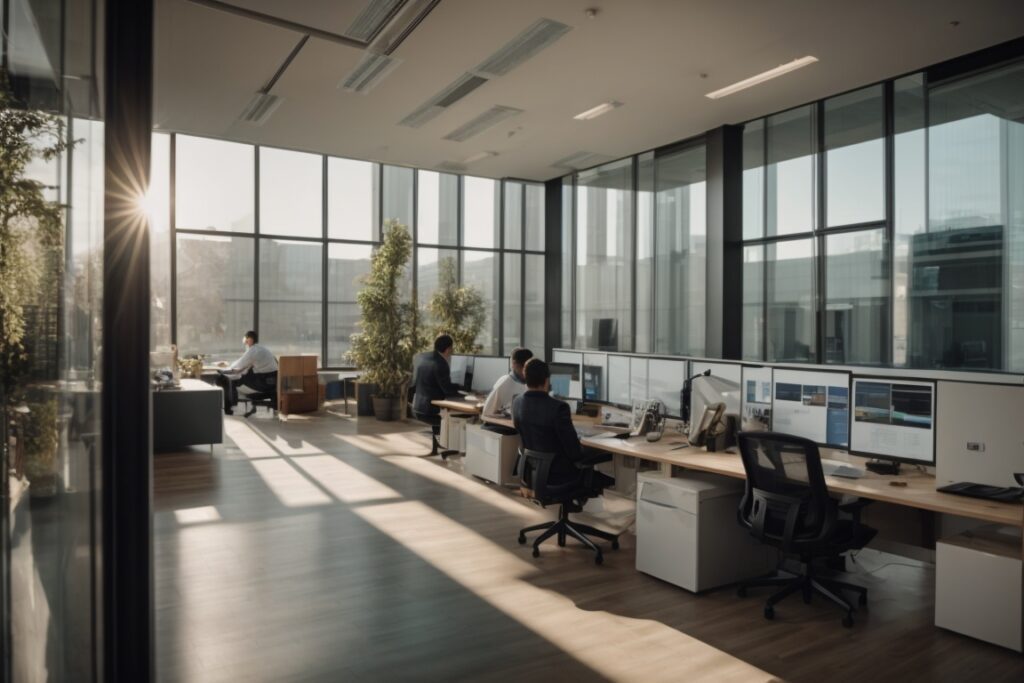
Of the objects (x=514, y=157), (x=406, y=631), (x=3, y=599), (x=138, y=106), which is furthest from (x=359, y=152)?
(x=3, y=599)

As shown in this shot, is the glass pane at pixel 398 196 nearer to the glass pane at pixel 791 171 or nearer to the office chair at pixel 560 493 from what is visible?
the glass pane at pixel 791 171

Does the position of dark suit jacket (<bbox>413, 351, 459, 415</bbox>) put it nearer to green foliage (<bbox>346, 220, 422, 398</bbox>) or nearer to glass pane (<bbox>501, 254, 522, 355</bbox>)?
green foliage (<bbox>346, 220, 422, 398</bbox>)

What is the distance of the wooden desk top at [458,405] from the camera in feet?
23.0

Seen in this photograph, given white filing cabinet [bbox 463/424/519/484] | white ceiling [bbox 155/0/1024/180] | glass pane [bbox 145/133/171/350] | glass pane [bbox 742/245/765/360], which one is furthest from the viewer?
glass pane [bbox 145/133/171/350]

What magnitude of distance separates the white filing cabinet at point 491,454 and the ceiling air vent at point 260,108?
4.01 meters

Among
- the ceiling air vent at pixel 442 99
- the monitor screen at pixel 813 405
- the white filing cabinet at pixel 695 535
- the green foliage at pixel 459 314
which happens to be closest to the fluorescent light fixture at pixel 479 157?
the ceiling air vent at pixel 442 99

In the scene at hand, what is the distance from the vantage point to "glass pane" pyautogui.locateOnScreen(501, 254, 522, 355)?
12.7 metres

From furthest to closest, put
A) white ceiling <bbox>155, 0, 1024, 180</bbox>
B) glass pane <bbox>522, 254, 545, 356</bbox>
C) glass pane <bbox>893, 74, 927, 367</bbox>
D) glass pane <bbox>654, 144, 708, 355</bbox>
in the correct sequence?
glass pane <bbox>522, 254, 545, 356</bbox> < glass pane <bbox>654, 144, 708, 355</bbox> < glass pane <bbox>893, 74, 927, 367</bbox> < white ceiling <bbox>155, 0, 1024, 180</bbox>

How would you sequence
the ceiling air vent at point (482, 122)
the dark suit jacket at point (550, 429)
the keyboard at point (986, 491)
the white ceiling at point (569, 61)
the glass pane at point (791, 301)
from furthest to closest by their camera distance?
the glass pane at point (791, 301)
the ceiling air vent at point (482, 122)
the white ceiling at point (569, 61)
the dark suit jacket at point (550, 429)
the keyboard at point (986, 491)

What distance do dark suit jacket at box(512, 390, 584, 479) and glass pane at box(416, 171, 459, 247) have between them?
8562 millimetres

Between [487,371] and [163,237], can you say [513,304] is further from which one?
[163,237]

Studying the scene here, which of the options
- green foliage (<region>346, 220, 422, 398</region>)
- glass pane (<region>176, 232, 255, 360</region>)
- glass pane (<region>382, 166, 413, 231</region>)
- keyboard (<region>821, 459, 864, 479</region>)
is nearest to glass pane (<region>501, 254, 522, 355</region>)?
glass pane (<region>382, 166, 413, 231</region>)

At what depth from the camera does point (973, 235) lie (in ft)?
20.5

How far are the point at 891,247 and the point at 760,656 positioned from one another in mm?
5149
